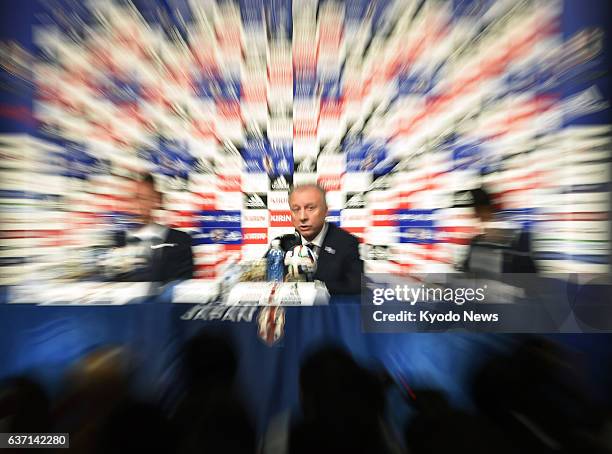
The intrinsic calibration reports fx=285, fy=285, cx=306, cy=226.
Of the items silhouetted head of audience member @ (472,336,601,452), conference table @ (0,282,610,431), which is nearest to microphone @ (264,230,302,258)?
conference table @ (0,282,610,431)

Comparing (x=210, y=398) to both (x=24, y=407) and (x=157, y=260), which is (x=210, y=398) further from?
(x=24, y=407)

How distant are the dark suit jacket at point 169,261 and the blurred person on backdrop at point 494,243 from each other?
1.13 meters

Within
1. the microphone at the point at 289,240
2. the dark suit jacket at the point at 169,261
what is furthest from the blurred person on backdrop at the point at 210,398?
the microphone at the point at 289,240

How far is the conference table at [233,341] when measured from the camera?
3.79 feet

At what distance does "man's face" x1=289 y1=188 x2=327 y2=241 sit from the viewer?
116 centimetres

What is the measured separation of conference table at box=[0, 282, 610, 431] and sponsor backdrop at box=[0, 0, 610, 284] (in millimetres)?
183

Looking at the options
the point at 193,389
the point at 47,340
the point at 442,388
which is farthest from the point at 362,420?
the point at 47,340

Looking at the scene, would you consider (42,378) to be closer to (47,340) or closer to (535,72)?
(47,340)

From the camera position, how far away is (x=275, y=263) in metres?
1.17

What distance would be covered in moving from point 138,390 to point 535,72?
204 centimetres

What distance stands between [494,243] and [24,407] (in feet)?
6.61

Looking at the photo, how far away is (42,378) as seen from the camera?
1.18 m
